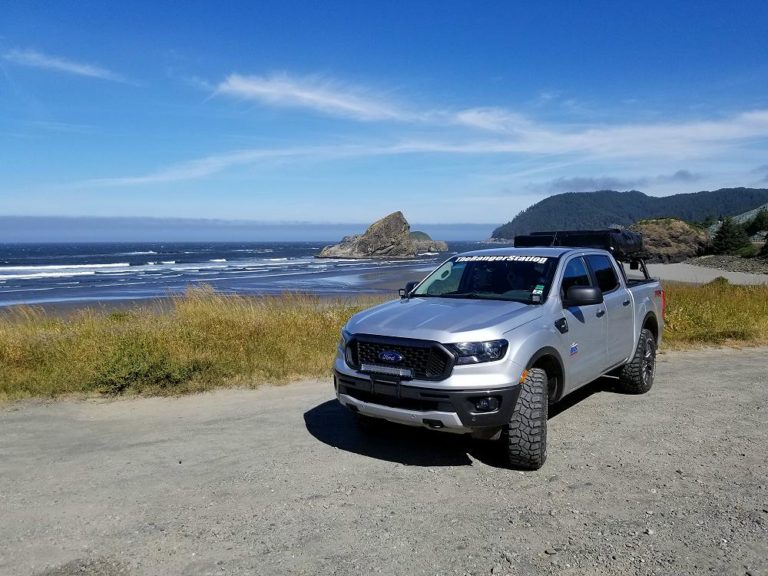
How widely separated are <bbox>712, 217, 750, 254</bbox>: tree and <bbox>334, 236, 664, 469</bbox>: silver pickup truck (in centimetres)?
5893

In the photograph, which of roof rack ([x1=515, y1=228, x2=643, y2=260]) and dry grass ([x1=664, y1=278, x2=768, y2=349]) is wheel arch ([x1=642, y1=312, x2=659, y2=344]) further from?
dry grass ([x1=664, y1=278, x2=768, y2=349])

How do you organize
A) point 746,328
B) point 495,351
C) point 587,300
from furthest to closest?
point 746,328 → point 587,300 → point 495,351

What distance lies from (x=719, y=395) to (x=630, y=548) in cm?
→ 444

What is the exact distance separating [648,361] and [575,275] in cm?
203

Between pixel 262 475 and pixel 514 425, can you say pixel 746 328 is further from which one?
pixel 262 475

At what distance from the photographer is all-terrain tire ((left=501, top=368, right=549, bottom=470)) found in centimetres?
476

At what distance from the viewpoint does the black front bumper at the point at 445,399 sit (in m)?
4.55

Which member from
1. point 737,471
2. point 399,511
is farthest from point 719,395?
point 399,511

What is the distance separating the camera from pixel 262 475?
4844mm

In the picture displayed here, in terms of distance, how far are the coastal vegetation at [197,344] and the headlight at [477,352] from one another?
415 centimetres

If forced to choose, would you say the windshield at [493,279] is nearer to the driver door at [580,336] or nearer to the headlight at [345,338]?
the driver door at [580,336]

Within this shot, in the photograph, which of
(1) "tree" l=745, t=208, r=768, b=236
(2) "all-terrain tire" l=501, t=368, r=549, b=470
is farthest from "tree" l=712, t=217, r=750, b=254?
(2) "all-terrain tire" l=501, t=368, r=549, b=470

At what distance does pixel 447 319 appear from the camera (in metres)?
4.99

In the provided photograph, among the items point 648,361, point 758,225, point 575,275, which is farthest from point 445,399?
point 758,225
